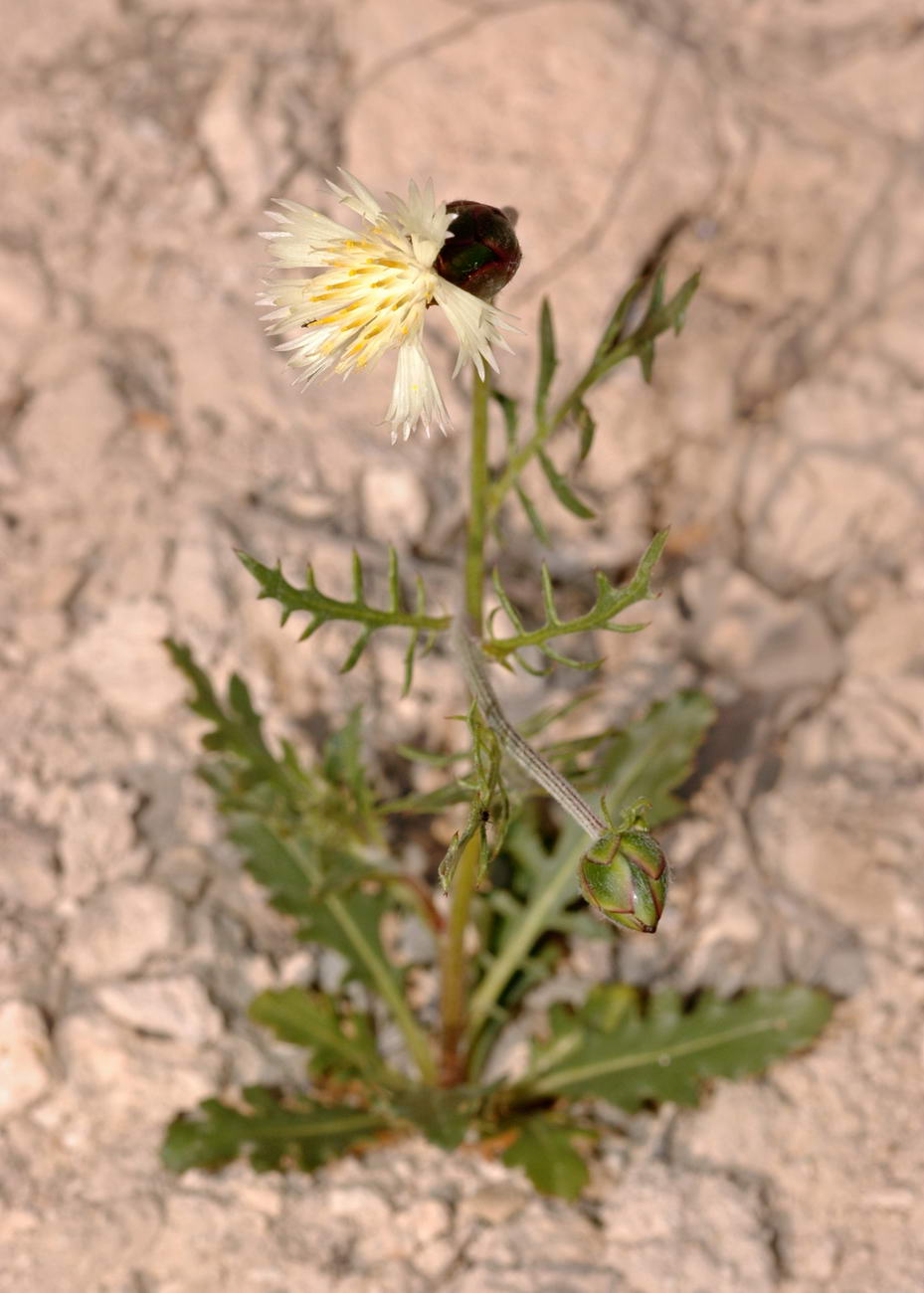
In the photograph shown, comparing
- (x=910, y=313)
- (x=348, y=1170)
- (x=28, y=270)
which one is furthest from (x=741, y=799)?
(x=28, y=270)

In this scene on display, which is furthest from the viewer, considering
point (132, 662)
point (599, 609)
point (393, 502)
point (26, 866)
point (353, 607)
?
point (393, 502)

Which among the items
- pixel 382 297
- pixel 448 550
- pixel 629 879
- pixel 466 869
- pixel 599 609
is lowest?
pixel 466 869

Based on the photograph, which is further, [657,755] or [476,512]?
[657,755]

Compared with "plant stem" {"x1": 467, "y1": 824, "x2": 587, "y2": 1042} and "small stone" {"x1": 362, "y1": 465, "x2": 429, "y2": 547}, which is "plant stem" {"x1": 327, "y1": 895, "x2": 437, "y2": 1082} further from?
"small stone" {"x1": 362, "y1": 465, "x2": 429, "y2": 547}

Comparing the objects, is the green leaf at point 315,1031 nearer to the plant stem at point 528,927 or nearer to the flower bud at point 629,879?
the plant stem at point 528,927

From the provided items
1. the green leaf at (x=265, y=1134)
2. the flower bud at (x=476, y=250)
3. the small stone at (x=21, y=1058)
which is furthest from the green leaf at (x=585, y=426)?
the small stone at (x=21, y=1058)

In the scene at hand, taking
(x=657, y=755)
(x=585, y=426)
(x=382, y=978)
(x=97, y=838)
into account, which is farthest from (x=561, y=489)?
(x=97, y=838)

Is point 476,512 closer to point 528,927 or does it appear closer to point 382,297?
point 382,297

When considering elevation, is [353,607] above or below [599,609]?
below
